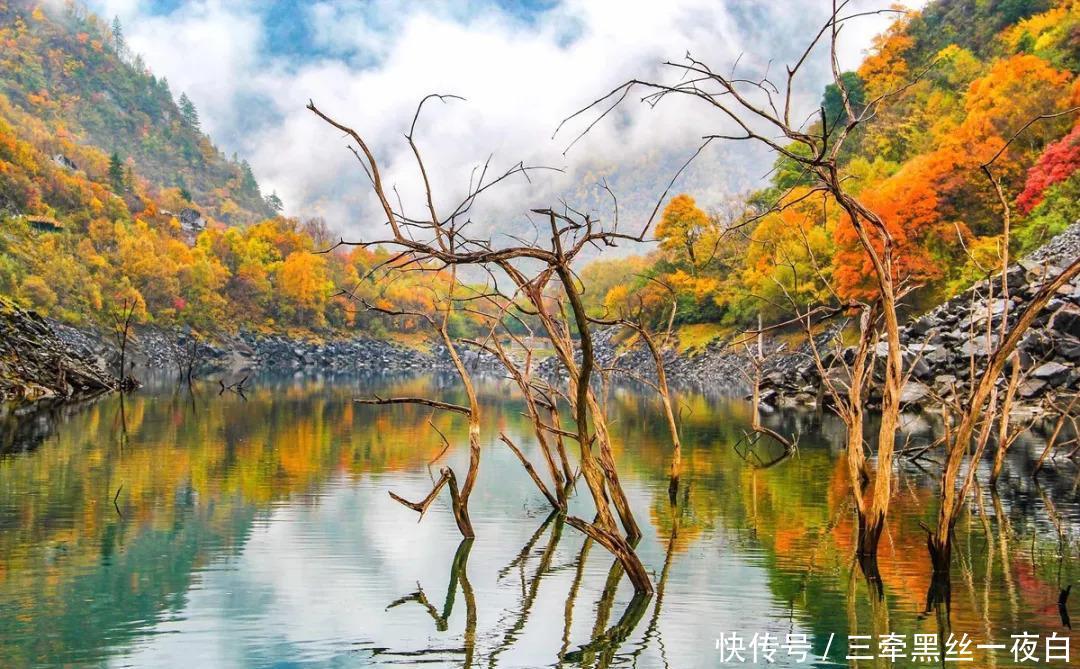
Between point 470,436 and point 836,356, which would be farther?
point 836,356

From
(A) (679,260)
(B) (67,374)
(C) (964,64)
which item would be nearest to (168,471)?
(B) (67,374)

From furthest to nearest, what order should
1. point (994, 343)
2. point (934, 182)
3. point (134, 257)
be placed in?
1. point (134, 257)
2. point (934, 182)
3. point (994, 343)

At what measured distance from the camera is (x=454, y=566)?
49.3ft

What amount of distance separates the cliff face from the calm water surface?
20.8 meters

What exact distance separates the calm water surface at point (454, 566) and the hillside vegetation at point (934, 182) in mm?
18542

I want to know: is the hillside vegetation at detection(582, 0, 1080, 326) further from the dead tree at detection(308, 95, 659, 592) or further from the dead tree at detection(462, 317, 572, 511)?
the dead tree at detection(308, 95, 659, 592)

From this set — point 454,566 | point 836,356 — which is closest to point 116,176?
point 836,356

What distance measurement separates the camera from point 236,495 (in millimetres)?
21234

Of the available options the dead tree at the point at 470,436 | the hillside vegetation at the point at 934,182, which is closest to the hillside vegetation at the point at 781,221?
the hillside vegetation at the point at 934,182

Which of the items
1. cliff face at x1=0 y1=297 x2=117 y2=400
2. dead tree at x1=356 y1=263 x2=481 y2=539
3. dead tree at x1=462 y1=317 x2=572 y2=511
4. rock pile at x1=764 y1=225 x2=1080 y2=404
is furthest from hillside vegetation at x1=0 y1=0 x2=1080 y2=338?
dead tree at x1=356 y1=263 x2=481 y2=539

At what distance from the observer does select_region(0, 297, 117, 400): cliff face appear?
4608 centimetres

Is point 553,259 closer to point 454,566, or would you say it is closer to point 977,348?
point 454,566

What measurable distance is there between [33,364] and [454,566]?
40703 mm

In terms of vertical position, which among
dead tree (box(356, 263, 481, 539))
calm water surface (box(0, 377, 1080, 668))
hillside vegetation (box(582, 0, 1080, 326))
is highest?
hillside vegetation (box(582, 0, 1080, 326))
